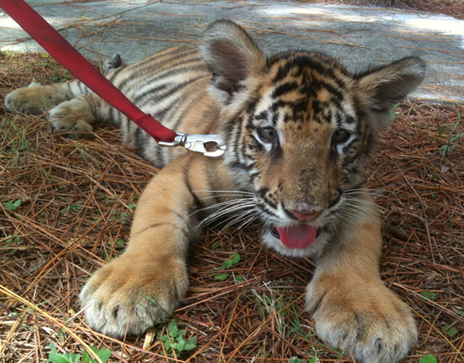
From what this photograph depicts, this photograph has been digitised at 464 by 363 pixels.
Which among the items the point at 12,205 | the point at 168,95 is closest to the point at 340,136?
the point at 12,205

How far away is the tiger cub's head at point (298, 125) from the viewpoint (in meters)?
1.50

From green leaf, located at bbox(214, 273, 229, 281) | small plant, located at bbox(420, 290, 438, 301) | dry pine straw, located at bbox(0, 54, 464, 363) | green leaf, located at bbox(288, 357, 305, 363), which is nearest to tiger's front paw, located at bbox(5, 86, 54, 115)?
dry pine straw, located at bbox(0, 54, 464, 363)

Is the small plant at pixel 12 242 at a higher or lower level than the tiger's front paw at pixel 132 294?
lower

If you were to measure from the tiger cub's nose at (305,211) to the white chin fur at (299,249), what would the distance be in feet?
0.82

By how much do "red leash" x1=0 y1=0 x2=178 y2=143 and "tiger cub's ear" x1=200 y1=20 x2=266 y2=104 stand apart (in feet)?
1.36

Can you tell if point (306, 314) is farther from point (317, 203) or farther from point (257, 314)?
point (317, 203)

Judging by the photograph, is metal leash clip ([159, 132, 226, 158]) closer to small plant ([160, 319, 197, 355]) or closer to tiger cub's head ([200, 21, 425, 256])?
tiger cub's head ([200, 21, 425, 256])

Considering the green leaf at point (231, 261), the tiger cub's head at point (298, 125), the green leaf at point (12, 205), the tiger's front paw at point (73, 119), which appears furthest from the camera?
the tiger's front paw at point (73, 119)

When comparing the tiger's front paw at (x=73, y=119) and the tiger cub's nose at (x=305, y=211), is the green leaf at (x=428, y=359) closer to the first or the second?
the tiger cub's nose at (x=305, y=211)

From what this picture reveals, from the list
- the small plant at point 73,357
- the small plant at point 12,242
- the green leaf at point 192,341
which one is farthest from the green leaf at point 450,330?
the small plant at point 12,242

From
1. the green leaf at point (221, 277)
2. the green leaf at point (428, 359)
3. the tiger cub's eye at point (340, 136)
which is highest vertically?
the tiger cub's eye at point (340, 136)

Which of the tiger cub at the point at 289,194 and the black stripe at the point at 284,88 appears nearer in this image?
the tiger cub at the point at 289,194

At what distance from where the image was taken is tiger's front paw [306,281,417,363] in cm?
131

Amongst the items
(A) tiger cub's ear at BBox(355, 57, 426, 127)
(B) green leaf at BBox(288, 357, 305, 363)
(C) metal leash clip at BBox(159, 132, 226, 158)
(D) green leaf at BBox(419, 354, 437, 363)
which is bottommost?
(D) green leaf at BBox(419, 354, 437, 363)
